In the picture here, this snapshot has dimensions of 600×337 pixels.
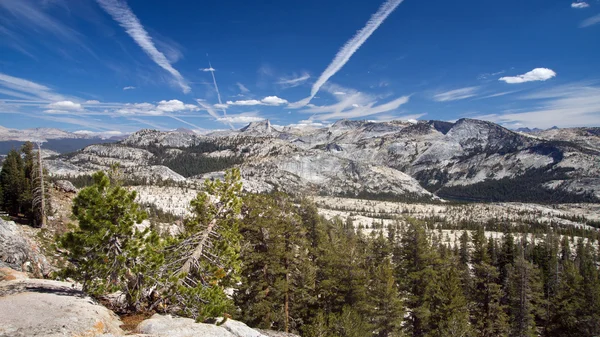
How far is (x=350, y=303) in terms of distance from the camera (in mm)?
35062

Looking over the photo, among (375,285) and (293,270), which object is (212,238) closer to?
(293,270)

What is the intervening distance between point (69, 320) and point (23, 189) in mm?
53898

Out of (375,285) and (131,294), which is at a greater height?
(131,294)

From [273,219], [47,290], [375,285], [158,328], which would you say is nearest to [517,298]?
[375,285]

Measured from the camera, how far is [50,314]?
13289 millimetres

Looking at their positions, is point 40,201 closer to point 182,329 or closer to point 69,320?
point 69,320

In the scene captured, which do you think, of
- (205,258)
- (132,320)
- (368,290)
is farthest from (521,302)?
(132,320)

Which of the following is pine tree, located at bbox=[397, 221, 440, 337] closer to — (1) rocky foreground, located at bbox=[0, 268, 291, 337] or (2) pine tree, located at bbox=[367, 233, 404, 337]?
(2) pine tree, located at bbox=[367, 233, 404, 337]

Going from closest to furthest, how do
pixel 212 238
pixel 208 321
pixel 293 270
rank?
pixel 208 321 < pixel 212 238 < pixel 293 270

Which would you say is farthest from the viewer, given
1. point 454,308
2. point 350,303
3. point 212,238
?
point 454,308

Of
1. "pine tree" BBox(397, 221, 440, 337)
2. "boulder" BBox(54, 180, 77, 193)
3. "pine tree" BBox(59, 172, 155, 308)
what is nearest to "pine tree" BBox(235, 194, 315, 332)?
"pine tree" BBox(59, 172, 155, 308)

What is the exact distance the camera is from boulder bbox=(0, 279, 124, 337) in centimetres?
1173

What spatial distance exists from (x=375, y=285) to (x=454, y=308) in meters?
10.5

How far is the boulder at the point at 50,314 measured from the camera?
11734mm
